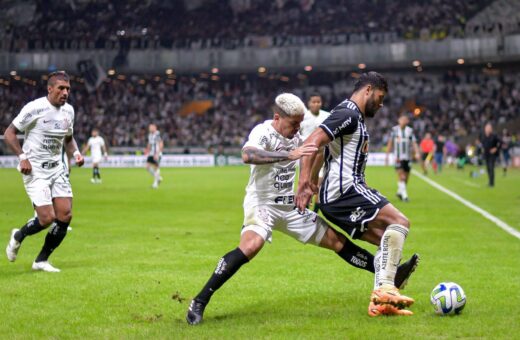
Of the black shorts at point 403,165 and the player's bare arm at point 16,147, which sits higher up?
the player's bare arm at point 16,147

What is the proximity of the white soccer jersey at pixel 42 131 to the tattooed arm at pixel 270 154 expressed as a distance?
14.3 ft

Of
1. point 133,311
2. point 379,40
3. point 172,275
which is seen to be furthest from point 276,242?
point 379,40

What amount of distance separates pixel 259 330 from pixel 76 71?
2542 inches

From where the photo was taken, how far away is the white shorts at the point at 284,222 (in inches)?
302

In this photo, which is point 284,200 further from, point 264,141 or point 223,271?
point 223,271

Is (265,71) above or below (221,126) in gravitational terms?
above

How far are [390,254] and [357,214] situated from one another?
0.49 meters

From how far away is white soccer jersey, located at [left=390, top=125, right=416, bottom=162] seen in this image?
78.2ft

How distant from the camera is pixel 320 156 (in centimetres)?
778

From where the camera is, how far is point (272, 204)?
7.77 m

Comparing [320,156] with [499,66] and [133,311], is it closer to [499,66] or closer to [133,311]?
[133,311]

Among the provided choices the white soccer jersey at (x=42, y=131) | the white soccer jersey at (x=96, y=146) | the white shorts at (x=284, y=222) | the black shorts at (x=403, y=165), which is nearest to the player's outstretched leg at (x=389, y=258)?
the white shorts at (x=284, y=222)

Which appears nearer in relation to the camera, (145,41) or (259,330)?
(259,330)

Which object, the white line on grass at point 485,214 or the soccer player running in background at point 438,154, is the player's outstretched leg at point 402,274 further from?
the soccer player running in background at point 438,154
